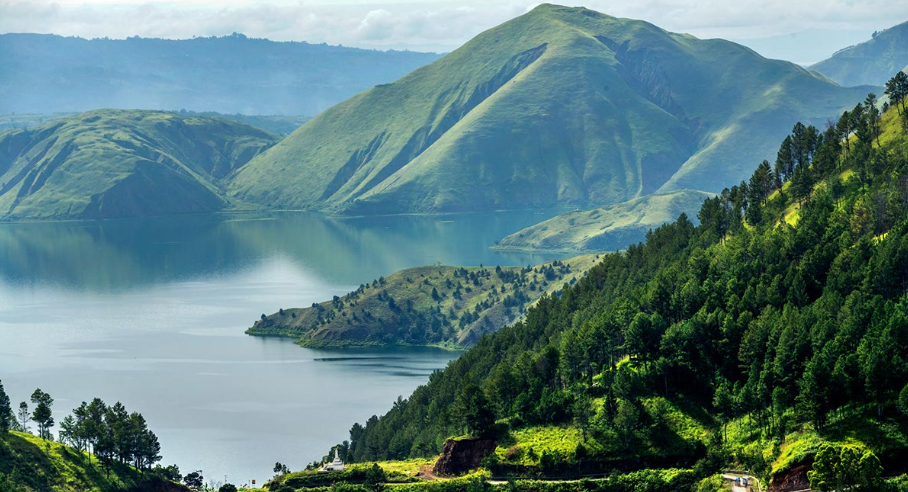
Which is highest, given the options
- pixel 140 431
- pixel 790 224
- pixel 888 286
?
pixel 790 224

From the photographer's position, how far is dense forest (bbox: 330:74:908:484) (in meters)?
134

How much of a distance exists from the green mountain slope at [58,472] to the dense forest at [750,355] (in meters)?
42.8

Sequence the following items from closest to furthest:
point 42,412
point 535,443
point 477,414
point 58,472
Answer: point 535,443
point 58,472
point 477,414
point 42,412

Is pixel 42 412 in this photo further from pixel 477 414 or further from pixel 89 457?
pixel 477 414

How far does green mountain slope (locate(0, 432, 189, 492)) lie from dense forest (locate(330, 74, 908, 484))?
42820 mm

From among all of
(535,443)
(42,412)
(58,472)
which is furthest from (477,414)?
(42,412)

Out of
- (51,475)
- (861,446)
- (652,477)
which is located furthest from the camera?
(51,475)

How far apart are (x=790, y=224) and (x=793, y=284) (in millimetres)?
32569

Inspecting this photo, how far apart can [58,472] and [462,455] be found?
181 ft

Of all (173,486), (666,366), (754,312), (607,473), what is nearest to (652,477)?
(607,473)

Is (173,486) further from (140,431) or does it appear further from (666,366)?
(666,366)

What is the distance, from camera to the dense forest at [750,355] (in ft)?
441

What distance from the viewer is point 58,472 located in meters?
157

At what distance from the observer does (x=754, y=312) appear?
16575 cm
